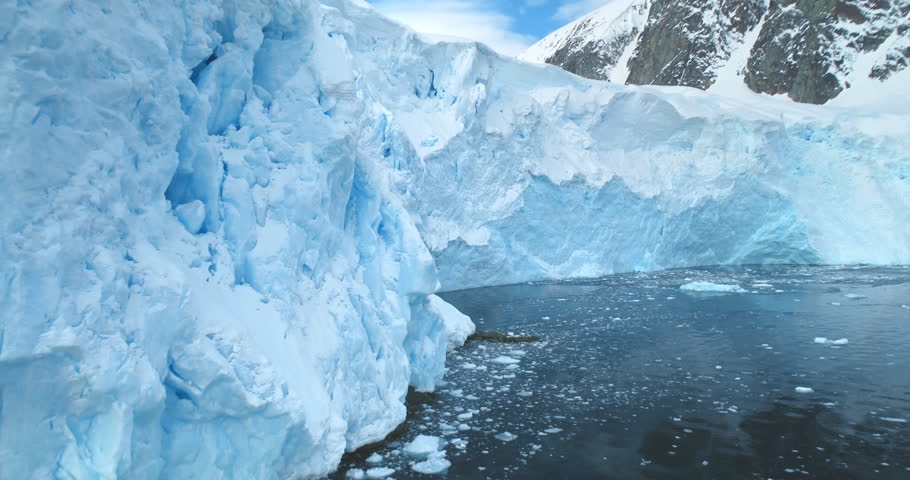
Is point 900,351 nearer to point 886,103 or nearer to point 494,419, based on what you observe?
point 494,419

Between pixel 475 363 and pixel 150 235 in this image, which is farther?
pixel 475 363

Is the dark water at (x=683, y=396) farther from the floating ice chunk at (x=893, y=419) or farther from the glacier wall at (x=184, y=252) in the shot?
the glacier wall at (x=184, y=252)

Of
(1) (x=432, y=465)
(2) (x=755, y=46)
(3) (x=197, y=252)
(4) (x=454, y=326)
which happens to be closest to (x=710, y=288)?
(4) (x=454, y=326)

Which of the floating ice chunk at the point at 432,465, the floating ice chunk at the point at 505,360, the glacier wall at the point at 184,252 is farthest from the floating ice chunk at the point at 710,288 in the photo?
the floating ice chunk at the point at 432,465

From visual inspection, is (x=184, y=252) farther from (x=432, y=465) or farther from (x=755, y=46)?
(x=755, y=46)

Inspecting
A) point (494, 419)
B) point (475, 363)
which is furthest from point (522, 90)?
point (494, 419)

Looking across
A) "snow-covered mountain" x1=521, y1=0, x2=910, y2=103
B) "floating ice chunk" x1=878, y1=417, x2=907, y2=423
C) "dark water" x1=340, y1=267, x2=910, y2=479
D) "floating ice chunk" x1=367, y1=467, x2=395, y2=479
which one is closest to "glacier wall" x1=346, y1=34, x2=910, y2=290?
"dark water" x1=340, y1=267, x2=910, y2=479
